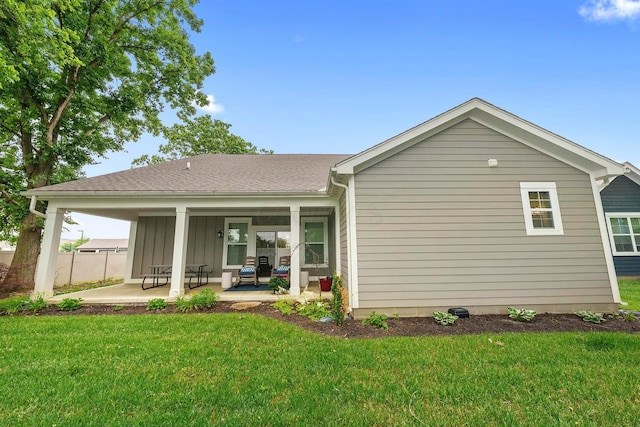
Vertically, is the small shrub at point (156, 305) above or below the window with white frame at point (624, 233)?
below

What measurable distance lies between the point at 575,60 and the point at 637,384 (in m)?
12.3

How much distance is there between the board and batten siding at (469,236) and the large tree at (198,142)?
1820 cm

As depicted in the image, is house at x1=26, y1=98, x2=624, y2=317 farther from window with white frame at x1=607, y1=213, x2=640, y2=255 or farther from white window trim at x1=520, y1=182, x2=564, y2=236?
window with white frame at x1=607, y1=213, x2=640, y2=255

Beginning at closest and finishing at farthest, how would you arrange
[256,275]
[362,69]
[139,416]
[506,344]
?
[139,416] < [506,344] < [256,275] < [362,69]

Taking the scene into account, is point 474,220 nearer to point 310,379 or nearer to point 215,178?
point 310,379

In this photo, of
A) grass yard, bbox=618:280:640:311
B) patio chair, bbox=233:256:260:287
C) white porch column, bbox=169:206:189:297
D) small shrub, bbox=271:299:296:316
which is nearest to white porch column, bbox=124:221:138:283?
patio chair, bbox=233:256:260:287

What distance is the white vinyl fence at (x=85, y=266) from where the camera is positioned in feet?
33.1

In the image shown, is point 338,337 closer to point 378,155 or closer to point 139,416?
point 139,416

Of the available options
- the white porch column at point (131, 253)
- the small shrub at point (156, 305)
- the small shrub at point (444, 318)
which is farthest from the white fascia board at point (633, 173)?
the white porch column at point (131, 253)

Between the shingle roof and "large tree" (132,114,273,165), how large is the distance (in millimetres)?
11172

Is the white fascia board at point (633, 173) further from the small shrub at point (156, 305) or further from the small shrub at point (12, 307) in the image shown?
the small shrub at point (12, 307)

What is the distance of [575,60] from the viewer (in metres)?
9.85

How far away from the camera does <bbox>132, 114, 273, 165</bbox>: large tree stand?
20.3 meters

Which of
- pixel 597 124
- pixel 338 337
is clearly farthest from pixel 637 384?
pixel 597 124
